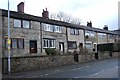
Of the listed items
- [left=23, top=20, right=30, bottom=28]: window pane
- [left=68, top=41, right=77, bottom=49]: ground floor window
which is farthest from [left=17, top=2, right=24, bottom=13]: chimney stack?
[left=68, top=41, right=77, bottom=49]: ground floor window

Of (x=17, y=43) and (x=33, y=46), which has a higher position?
(x=17, y=43)

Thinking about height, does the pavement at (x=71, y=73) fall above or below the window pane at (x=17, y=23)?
below

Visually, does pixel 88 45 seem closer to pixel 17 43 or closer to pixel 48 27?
pixel 48 27

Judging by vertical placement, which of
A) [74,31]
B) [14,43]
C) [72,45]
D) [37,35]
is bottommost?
[72,45]

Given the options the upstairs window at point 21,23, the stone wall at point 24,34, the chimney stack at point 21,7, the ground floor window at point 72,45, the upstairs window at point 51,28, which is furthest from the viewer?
the ground floor window at point 72,45

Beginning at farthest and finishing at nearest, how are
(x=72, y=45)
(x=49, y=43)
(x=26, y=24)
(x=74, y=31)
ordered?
(x=74, y=31) < (x=72, y=45) < (x=49, y=43) < (x=26, y=24)

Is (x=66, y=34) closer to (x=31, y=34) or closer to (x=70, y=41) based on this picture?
(x=70, y=41)

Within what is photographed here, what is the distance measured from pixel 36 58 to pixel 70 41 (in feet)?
60.0

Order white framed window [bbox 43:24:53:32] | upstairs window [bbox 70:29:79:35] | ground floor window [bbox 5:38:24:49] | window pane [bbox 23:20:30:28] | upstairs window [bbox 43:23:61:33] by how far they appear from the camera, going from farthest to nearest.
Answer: upstairs window [bbox 70:29:79:35] < upstairs window [bbox 43:23:61:33] < white framed window [bbox 43:24:53:32] < window pane [bbox 23:20:30:28] < ground floor window [bbox 5:38:24:49]

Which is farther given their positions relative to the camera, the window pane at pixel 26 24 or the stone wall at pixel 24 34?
the window pane at pixel 26 24

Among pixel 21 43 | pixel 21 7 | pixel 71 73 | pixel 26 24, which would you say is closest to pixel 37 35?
pixel 26 24

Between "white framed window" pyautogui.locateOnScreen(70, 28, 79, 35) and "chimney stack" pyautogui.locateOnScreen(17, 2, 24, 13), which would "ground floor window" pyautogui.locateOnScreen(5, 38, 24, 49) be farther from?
"white framed window" pyautogui.locateOnScreen(70, 28, 79, 35)

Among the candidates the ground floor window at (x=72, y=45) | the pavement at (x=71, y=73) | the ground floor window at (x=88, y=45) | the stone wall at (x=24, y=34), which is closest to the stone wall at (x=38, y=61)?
the pavement at (x=71, y=73)

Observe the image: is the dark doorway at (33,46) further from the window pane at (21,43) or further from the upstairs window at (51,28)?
the upstairs window at (51,28)
